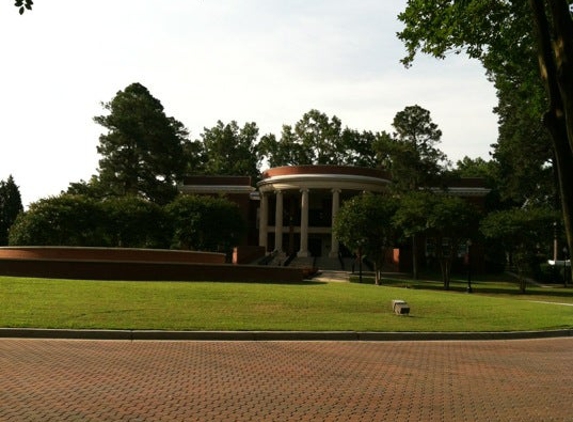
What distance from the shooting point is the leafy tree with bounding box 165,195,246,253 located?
4909 cm

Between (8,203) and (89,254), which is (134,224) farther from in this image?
(8,203)

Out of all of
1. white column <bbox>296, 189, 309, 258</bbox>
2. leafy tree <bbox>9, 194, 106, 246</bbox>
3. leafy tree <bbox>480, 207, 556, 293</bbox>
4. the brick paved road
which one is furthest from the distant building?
the brick paved road

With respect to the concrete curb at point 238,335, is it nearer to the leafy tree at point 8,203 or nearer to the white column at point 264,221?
the white column at point 264,221

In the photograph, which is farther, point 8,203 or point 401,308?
point 8,203

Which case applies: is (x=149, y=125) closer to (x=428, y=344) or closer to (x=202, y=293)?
(x=202, y=293)

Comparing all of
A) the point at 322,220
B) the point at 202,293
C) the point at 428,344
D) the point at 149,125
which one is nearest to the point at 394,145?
the point at 322,220

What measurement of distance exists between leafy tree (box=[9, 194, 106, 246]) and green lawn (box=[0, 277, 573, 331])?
900 inches

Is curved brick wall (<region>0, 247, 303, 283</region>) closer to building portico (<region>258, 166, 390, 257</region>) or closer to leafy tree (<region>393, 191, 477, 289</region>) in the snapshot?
leafy tree (<region>393, 191, 477, 289</region>)

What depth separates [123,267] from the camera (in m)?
27.8

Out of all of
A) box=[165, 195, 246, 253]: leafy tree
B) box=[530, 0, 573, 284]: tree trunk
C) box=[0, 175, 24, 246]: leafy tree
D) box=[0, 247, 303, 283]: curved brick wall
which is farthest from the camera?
box=[0, 175, 24, 246]: leafy tree

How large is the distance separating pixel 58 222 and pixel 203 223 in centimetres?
1132

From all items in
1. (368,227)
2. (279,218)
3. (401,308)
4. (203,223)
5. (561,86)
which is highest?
(279,218)

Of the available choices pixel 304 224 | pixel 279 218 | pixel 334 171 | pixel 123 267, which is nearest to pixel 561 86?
pixel 123 267

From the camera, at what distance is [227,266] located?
29766 mm
